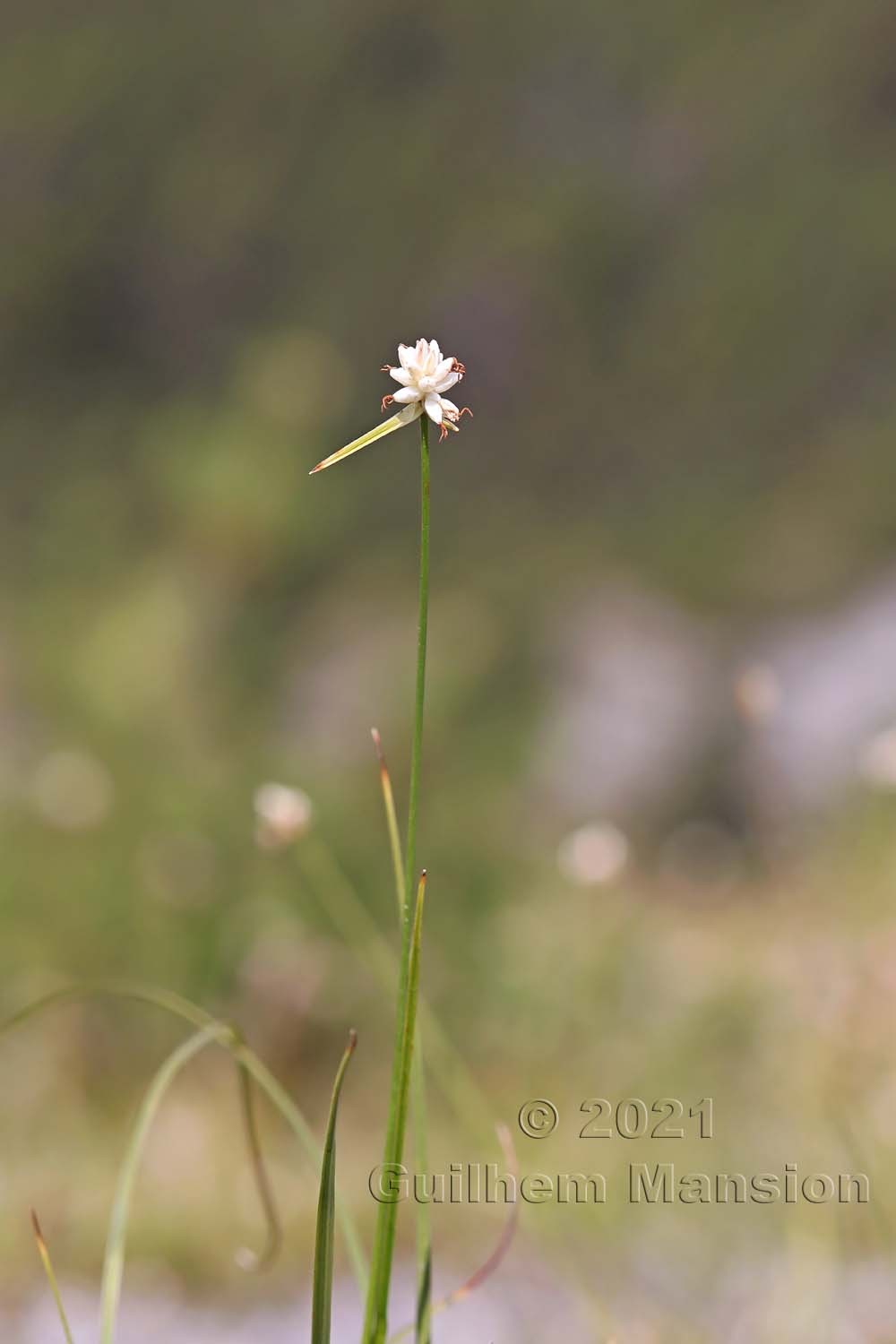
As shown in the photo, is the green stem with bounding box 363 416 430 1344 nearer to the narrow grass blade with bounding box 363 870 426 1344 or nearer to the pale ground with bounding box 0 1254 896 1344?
the narrow grass blade with bounding box 363 870 426 1344

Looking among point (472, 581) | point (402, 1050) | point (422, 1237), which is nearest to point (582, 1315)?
point (422, 1237)

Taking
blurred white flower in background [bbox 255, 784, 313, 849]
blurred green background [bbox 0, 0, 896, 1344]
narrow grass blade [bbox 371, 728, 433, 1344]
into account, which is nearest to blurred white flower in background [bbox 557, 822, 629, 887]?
blurred green background [bbox 0, 0, 896, 1344]

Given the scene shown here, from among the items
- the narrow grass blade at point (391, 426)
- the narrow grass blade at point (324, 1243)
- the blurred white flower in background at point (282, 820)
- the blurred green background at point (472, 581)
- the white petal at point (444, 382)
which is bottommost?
the narrow grass blade at point (324, 1243)

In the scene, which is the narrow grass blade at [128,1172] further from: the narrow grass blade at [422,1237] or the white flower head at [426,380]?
the white flower head at [426,380]

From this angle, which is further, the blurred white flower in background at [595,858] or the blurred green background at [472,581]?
the blurred green background at [472,581]

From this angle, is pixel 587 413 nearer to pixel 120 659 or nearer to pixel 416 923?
pixel 120 659

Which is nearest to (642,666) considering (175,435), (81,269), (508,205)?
(175,435)

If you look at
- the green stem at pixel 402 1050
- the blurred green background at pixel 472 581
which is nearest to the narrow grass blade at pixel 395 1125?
the green stem at pixel 402 1050
